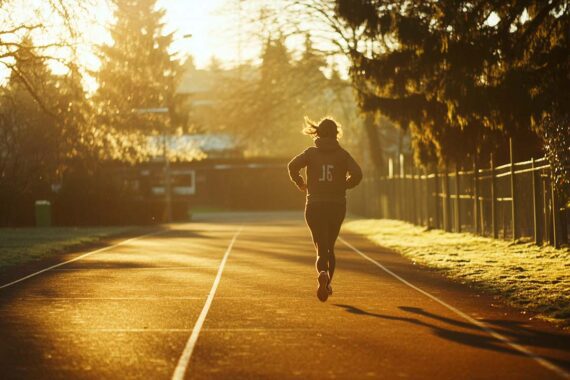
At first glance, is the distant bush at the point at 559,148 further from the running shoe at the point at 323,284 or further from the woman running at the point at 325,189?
the running shoe at the point at 323,284

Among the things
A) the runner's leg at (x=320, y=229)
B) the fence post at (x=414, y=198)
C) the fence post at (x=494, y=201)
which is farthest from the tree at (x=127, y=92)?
the runner's leg at (x=320, y=229)

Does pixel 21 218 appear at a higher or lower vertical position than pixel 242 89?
lower

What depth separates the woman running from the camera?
12.2 metres

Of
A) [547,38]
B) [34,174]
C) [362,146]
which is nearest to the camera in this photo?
[547,38]

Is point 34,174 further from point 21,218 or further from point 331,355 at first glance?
point 331,355

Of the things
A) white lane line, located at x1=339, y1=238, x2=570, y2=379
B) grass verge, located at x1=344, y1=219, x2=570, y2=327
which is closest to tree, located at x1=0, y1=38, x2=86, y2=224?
grass verge, located at x1=344, y1=219, x2=570, y2=327

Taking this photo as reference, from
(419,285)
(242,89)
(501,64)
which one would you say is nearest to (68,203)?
(242,89)

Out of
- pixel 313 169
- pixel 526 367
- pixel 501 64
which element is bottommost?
pixel 526 367

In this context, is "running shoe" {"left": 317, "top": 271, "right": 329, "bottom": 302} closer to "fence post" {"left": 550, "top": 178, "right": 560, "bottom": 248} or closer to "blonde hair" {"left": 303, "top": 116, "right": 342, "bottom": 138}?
"blonde hair" {"left": 303, "top": 116, "right": 342, "bottom": 138}

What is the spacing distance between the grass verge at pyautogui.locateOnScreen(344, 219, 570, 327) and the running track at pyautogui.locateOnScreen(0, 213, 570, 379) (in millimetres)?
460

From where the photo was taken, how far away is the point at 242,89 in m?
49.5

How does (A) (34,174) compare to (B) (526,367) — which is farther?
(A) (34,174)

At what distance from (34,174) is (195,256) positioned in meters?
12.6

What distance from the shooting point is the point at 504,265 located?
18.4 metres
